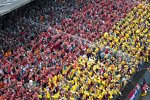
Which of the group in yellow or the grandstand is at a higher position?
the grandstand

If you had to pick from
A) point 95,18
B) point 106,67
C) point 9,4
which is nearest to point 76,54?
point 106,67

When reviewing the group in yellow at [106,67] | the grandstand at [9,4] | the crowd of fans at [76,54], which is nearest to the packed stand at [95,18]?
the crowd of fans at [76,54]

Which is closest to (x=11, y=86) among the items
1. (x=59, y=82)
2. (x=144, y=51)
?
(x=59, y=82)

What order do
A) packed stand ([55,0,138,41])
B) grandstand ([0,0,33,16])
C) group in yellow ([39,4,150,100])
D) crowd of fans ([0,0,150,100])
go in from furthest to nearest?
packed stand ([55,0,138,41])
grandstand ([0,0,33,16])
crowd of fans ([0,0,150,100])
group in yellow ([39,4,150,100])

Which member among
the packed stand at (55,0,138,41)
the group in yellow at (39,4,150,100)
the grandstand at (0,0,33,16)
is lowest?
the group in yellow at (39,4,150,100)

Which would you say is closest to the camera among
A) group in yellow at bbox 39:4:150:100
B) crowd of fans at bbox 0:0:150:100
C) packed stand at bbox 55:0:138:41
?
group in yellow at bbox 39:4:150:100

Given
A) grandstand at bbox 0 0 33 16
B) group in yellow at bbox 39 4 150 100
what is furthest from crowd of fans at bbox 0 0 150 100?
grandstand at bbox 0 0 33 16

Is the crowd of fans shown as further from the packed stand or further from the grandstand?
the grandstand

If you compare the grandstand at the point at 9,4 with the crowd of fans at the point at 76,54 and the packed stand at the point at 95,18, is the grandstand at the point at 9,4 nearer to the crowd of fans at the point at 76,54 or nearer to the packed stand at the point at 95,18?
the crowd of fans at the point at 76,54
